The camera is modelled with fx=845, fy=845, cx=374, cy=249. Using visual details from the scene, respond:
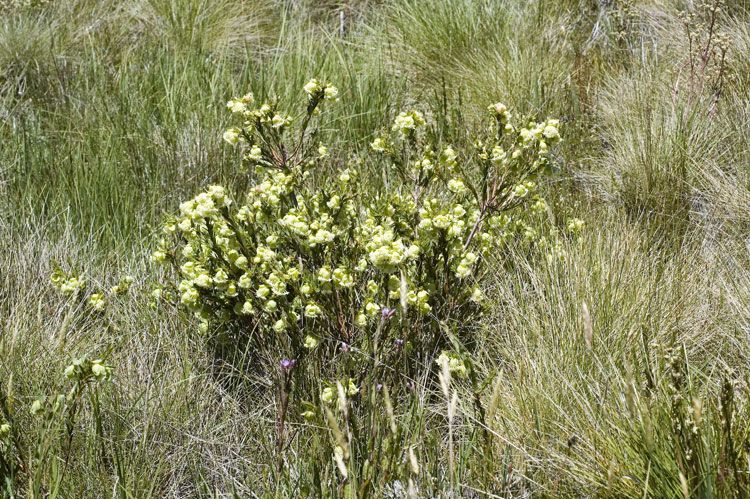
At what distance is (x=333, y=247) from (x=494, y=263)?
67 centimetres

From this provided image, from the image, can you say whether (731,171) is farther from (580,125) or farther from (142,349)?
(142,349)

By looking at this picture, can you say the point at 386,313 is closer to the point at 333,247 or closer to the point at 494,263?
the point at 333,247

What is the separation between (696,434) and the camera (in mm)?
1646

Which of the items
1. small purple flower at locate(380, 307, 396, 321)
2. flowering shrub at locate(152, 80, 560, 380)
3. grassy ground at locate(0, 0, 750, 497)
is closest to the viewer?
small purple flower at locate(380, 307, 396, 321)

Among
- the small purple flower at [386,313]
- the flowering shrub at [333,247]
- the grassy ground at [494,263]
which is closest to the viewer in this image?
the small purple flower at [386,313]

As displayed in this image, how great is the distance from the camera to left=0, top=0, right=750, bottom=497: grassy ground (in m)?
2.01

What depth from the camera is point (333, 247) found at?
2.59 meters

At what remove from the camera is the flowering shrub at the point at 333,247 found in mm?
2408

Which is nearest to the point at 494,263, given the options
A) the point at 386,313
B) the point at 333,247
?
the point at 333,247

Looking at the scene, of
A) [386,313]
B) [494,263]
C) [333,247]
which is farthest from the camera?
[494,263]

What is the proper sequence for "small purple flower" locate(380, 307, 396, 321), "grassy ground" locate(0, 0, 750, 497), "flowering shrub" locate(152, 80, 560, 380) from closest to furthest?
1. "small purple flower" locate(380, 307, 396, 321)
2. "grassy ground" locate(0, 0, 750, 497)
3. "flowering shrub" locate(152, 80, 560, 380)

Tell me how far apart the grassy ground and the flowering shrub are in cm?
18

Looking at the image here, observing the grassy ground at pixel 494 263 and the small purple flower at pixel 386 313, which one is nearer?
the small purple flower at pixel 386 313

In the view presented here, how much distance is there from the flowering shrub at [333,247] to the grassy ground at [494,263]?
180 mm
